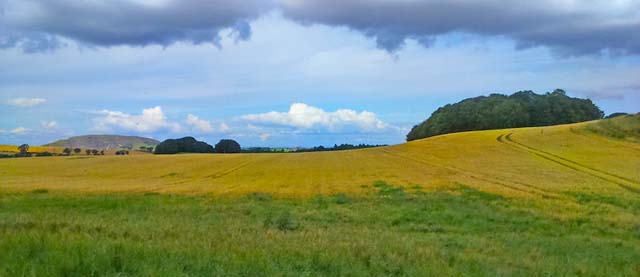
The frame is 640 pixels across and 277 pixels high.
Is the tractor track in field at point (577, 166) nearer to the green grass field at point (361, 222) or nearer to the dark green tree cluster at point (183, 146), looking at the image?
the green grass field at point (361, 222)

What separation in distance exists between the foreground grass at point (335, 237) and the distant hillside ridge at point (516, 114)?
8807cm

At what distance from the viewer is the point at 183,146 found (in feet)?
337

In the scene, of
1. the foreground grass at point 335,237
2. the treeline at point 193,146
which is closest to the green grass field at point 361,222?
the foreground grass at point 335,237

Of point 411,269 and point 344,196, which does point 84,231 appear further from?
point 344,196

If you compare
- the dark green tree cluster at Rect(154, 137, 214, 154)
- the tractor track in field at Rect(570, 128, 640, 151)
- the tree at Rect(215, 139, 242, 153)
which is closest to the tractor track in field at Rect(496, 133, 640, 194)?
the tractor track in field at Rect(570, 128, 640, 151)

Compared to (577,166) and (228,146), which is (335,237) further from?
(228,146)

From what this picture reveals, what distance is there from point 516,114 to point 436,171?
75525 millimetres

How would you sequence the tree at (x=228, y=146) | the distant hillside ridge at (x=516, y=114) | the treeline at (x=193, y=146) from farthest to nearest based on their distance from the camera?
the distant hillside ridge at (x=516, y=114) → the tree at (x=228, y=146) → the treeline at (x=193, y=146)

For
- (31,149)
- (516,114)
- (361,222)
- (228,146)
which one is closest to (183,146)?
(228,146)

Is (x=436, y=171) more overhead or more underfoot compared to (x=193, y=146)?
more underfoot

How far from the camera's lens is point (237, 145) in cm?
10412

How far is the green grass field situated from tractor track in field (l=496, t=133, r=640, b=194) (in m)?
0.15

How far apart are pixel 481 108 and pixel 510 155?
7237cm

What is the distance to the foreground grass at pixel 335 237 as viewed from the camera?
7.99 m
